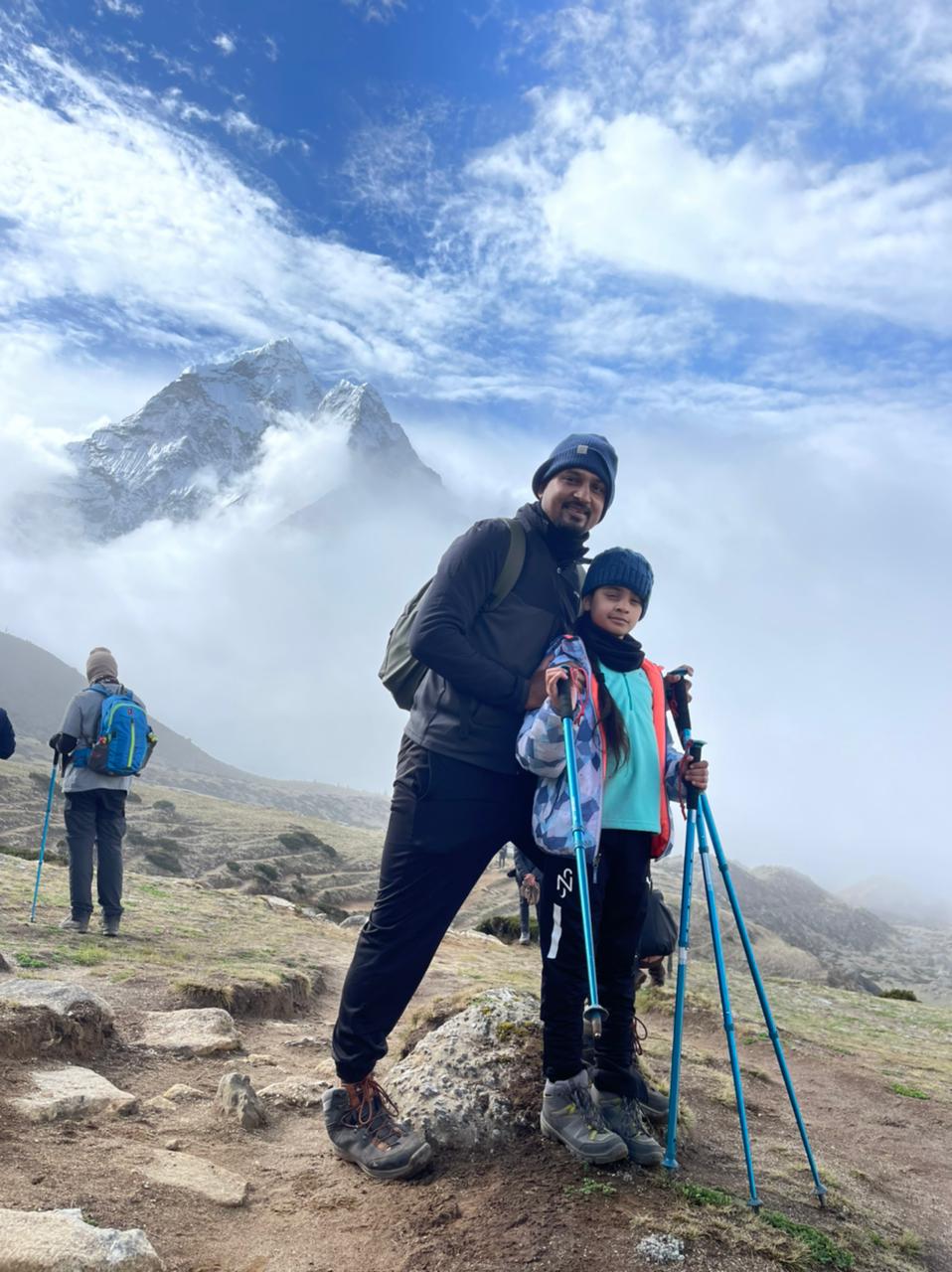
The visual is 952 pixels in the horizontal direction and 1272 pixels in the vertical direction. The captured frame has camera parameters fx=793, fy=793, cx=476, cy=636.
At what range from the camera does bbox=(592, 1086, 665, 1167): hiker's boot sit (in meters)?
3.31

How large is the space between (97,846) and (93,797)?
56cm

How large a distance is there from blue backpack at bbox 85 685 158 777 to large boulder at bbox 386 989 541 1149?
19.2 ft

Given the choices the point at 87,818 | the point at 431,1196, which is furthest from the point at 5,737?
the point at 431,1196

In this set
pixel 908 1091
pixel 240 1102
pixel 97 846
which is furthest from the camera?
pixel 97 846

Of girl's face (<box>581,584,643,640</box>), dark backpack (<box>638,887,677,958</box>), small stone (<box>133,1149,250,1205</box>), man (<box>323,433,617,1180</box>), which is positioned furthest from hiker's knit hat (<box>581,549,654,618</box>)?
small stone (<box>133,1149,250,1205</box>)

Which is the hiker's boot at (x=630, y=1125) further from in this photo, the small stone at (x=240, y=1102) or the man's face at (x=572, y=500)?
the man's face at (x=572, y=500)

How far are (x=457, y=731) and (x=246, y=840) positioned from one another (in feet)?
127

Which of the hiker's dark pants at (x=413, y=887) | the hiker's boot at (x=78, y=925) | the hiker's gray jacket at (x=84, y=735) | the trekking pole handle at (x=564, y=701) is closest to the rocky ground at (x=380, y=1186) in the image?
the hiker's dark pants at (x=413, y=887)

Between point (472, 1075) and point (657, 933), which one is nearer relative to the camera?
point (472, 1075)

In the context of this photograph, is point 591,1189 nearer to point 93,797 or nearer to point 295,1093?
point 295,1093

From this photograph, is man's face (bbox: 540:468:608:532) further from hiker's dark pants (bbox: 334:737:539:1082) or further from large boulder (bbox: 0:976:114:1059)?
large boulder (bbox: 0:976:114:1059)

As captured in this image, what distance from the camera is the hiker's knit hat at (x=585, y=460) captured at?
3.99 m

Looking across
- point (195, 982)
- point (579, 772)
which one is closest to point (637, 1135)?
point (579, 772)

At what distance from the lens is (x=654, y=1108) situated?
13.1 ft
